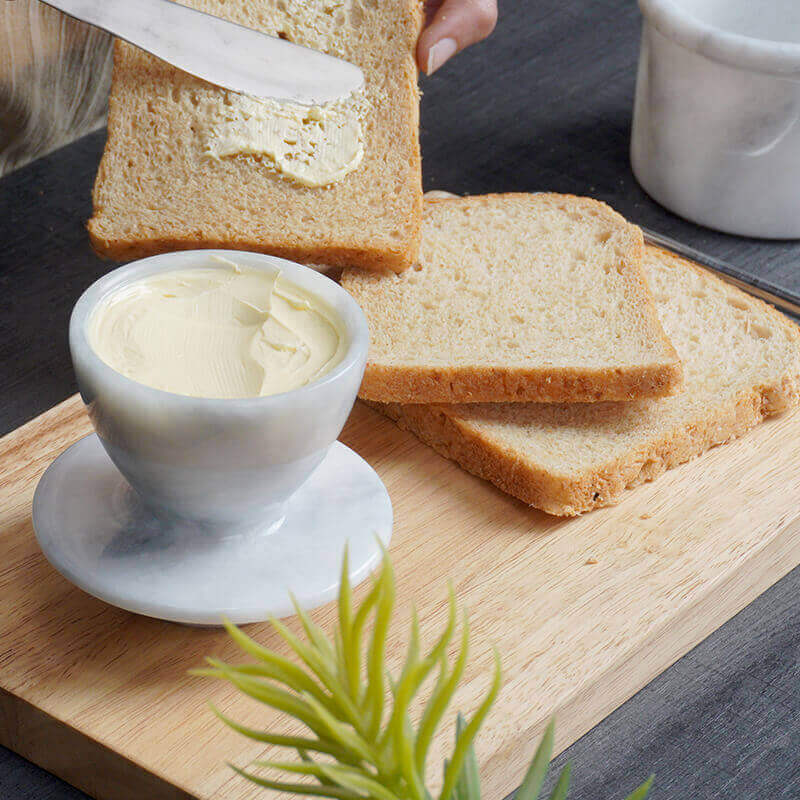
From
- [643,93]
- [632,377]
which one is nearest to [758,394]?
[632,377]

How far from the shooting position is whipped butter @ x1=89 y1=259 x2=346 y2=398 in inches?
47.3

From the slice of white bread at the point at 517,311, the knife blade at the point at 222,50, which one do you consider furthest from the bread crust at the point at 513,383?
the knife blade at the point at 222,50

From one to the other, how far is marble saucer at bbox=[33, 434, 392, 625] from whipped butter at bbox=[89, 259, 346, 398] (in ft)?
0.69

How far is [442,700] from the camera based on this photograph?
2.58ft

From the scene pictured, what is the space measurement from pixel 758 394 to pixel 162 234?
3.29 feet

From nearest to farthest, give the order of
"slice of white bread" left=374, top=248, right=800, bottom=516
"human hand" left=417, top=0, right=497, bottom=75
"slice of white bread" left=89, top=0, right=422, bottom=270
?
"slice of white bread" left=374, top=248, right=800, bottom=516
"slice of white bread" left=89, top=0, right=422, bottom=270
"human hand" left=417, top=0, right=497, bottom=75

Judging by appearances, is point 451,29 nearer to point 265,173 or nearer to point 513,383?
point 265,173

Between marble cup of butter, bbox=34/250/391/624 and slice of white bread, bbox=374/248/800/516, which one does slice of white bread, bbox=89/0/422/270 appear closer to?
slice of white bread, bbox=374/248/800/516

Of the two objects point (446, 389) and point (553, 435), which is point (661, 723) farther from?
point (446, 389)

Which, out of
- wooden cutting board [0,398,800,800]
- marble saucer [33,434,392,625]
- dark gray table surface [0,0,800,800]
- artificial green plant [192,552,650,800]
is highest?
artificial green plant [192,552,650,800]

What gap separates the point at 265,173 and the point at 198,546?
2.74ft

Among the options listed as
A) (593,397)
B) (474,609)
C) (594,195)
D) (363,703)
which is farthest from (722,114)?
(363,703)

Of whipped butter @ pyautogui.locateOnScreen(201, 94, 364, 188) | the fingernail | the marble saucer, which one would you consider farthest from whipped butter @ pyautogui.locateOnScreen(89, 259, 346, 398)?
the fingernail

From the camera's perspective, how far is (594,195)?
244 centimetres
